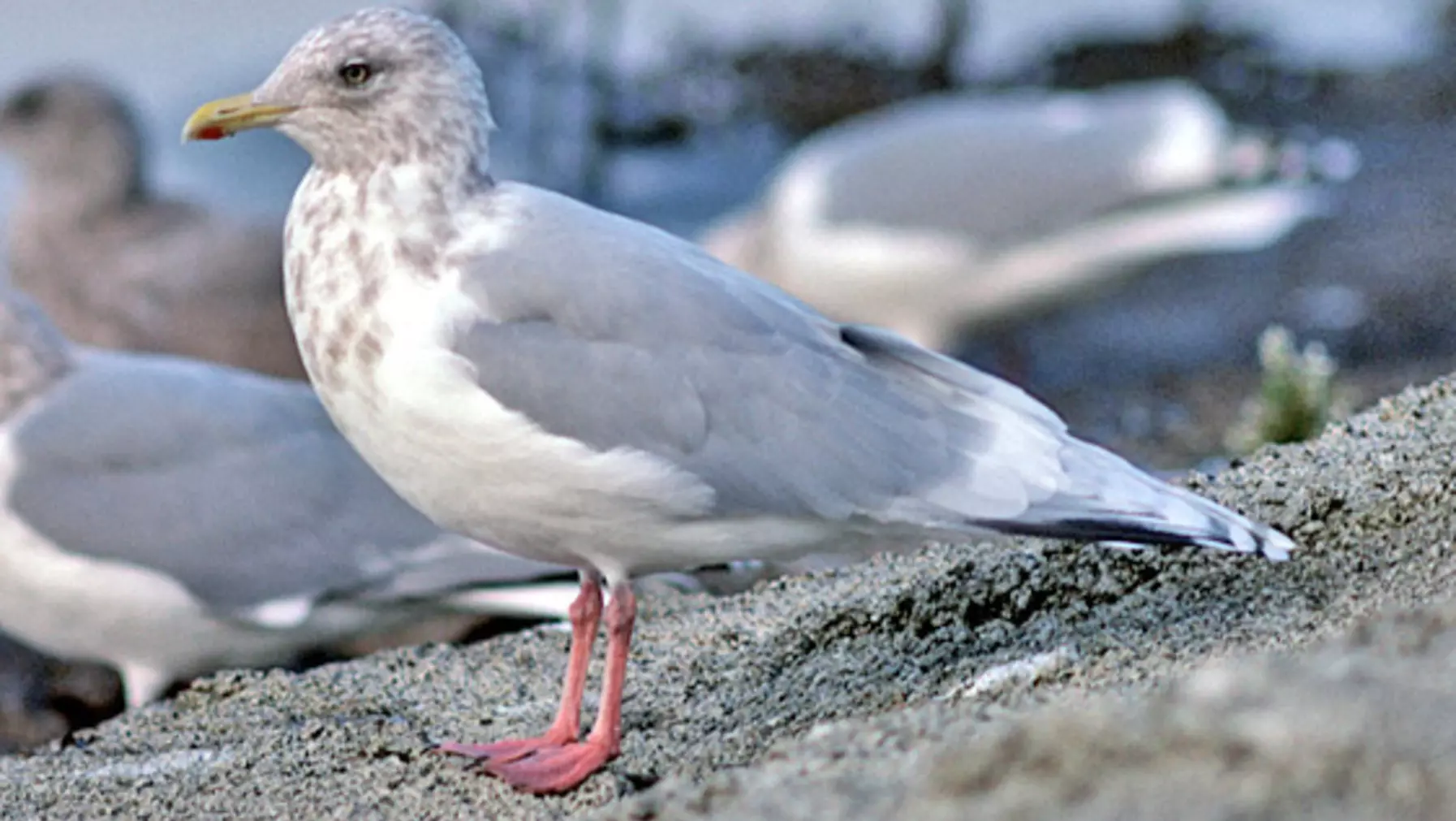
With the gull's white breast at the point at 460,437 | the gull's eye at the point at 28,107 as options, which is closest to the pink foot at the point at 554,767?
the gull's white breast at the point at 460,437

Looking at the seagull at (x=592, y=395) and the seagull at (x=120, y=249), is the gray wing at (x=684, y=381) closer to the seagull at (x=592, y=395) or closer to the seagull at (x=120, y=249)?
the seagull at (x=592, y=395)

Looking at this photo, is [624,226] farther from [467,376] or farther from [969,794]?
[969,794]

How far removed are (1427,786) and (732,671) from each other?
6.56 feet

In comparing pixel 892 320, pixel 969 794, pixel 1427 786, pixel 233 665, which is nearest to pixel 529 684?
pixel 233 665

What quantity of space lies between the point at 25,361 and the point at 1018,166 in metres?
4.32

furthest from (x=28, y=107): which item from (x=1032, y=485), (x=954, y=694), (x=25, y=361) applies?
(x=954, y=694)

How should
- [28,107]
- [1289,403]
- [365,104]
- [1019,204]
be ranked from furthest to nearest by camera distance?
[28,107] < [1019,204] < [1289,403] < [365,104]

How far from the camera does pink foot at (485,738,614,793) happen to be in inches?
122

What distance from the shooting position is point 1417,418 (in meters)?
3.92

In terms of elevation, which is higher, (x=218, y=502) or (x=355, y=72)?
(x=355, y=72)

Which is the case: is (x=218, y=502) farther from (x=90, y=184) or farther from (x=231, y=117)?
(x=90, y=184)

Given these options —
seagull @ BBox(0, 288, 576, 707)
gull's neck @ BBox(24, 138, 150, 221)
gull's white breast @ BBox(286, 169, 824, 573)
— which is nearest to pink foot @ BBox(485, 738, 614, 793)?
gull's white breast @ BBox(286, 169, 824, 573)

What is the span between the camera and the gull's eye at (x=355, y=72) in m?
3.30

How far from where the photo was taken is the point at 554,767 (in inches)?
123
